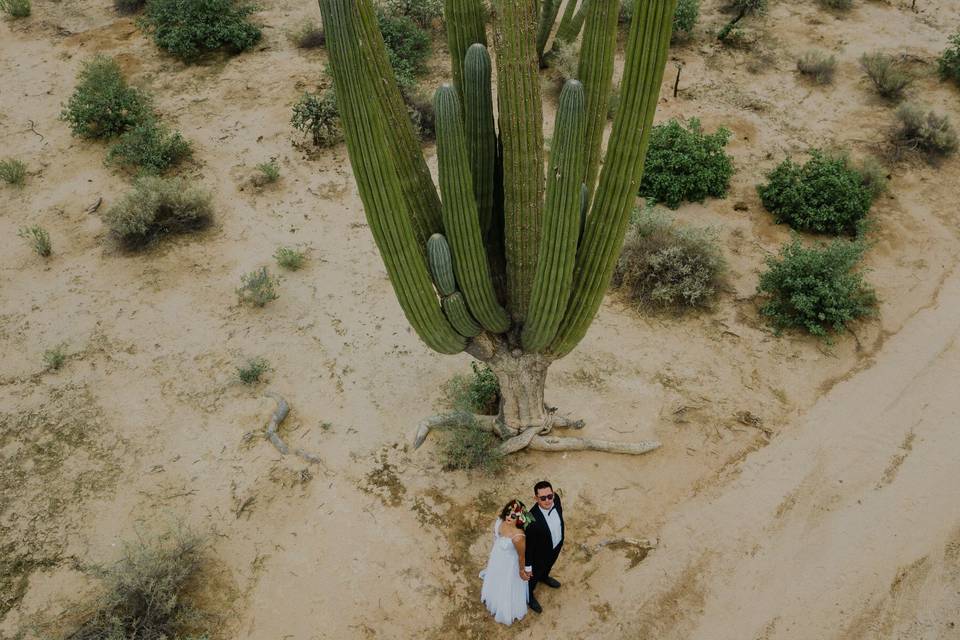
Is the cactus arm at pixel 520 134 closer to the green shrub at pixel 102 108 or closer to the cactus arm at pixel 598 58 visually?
the cactus arm at pixel 598 58

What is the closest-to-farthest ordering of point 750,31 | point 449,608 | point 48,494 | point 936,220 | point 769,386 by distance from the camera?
point 449,608
point 48,494
point 769,386
point 936,220
point 750,31

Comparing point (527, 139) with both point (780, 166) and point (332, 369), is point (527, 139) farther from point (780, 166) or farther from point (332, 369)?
point (780, 166)

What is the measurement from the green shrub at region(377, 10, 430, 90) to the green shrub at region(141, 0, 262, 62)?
2.56 metres

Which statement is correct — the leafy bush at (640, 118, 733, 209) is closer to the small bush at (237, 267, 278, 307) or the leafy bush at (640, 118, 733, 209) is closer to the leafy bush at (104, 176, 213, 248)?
the small bush at (237, 267, 278, 307)

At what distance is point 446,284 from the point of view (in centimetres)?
462

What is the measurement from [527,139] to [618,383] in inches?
127

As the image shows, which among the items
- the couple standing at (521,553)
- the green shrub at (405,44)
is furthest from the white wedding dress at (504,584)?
the green shrub at (405,44)

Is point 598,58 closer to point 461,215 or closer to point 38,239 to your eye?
point 461,215

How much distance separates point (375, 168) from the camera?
389 cm

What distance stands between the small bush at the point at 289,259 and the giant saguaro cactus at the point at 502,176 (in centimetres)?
343

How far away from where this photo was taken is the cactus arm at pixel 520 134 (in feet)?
12.8

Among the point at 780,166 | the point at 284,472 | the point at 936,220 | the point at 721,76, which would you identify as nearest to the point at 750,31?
the point at 721,76

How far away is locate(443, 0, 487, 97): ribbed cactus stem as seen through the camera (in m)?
4.37

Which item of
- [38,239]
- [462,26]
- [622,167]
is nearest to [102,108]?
[38,239]
